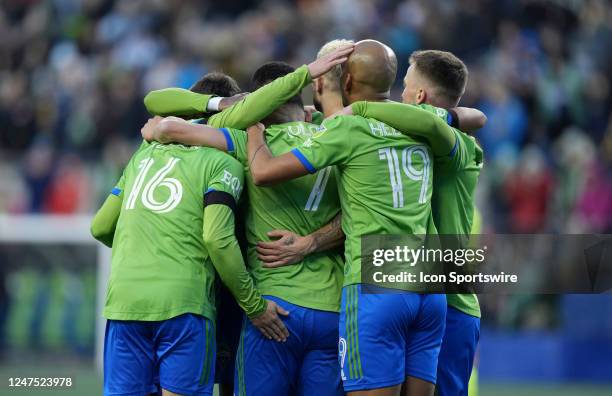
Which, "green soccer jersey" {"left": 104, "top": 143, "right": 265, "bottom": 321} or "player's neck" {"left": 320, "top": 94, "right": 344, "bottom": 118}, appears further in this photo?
"player's neck" {"left": 320, "top": 94, "right": 344, "bottom": 118}

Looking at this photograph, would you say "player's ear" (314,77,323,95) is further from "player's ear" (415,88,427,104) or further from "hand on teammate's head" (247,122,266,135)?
"player's ear" (415,88,427,104)

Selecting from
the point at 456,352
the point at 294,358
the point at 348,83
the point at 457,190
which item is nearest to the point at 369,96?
the point at 348,83

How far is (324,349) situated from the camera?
18.1 ft

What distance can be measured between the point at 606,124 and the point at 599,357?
335 cm

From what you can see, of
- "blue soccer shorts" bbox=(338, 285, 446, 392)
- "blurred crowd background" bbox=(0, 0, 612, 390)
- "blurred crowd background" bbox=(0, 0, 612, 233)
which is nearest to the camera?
"blue soccer shorts" bbox=(338, 285, 446, 392)

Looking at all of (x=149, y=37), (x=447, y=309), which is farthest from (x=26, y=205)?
(x=447, y=309)

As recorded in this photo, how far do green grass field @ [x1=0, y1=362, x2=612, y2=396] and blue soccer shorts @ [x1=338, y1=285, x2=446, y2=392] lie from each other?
20.6ft

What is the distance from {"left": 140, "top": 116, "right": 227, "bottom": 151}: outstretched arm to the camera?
5613 millimetres

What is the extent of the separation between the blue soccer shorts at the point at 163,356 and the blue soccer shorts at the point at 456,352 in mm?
1340

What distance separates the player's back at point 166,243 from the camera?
540 cm

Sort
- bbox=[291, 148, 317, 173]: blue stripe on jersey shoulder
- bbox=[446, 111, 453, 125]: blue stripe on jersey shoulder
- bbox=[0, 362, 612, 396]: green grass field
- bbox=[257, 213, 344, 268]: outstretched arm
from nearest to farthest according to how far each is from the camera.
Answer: bbox=[291, 148, 317, 173]: blue stripe on jersey shoulder, bbox=[257, 213, 344, 268]: outstretched arm, bbox=[446, 111, 453, 125]: blue stripe on jersey shoulder, bbox=[0, 362, 612, 396]: green grass field

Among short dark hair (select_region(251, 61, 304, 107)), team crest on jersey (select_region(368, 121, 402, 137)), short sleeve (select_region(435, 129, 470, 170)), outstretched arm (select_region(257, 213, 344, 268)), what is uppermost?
short dark hair (select_region(251, 61, 304, 107))

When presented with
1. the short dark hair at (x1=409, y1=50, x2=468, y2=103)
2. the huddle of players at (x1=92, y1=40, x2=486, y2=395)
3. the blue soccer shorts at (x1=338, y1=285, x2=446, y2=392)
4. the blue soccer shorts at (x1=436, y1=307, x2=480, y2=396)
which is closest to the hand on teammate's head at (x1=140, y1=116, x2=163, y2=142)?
the huddle of players at (x1=92, y1=40, x2=486, y2=395)

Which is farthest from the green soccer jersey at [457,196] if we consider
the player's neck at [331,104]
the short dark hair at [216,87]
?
the short dark hair at [216,87]
